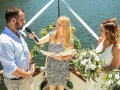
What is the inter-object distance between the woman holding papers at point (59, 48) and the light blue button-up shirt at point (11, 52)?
0.37m

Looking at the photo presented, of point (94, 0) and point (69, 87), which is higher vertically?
point (94, 0)

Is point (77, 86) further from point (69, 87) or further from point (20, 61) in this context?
point (20, 61)

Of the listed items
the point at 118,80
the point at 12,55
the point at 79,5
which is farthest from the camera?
the point at 79,5

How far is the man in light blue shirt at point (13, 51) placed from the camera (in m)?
1.94

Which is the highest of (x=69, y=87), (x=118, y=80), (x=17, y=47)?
(x=17, y=47)

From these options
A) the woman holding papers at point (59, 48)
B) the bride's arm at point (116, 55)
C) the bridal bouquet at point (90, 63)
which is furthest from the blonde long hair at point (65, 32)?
the bride's arm at point (116, 55)

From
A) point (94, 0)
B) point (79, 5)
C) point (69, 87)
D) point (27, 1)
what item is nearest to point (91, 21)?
point (79, 5)

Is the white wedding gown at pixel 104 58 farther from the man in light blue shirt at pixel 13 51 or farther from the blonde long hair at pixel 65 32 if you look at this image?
the man in light blue shirt at pixel 13 51

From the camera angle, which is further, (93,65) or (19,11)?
(93,65)

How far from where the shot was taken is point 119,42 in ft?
7.73

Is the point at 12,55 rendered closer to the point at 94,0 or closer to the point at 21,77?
the point at 21,77

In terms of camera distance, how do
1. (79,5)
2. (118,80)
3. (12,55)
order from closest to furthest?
(12,55)
(118,80)
(79,5)

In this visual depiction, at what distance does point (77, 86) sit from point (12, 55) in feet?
4.80

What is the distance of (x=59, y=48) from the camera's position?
2.76 meters
